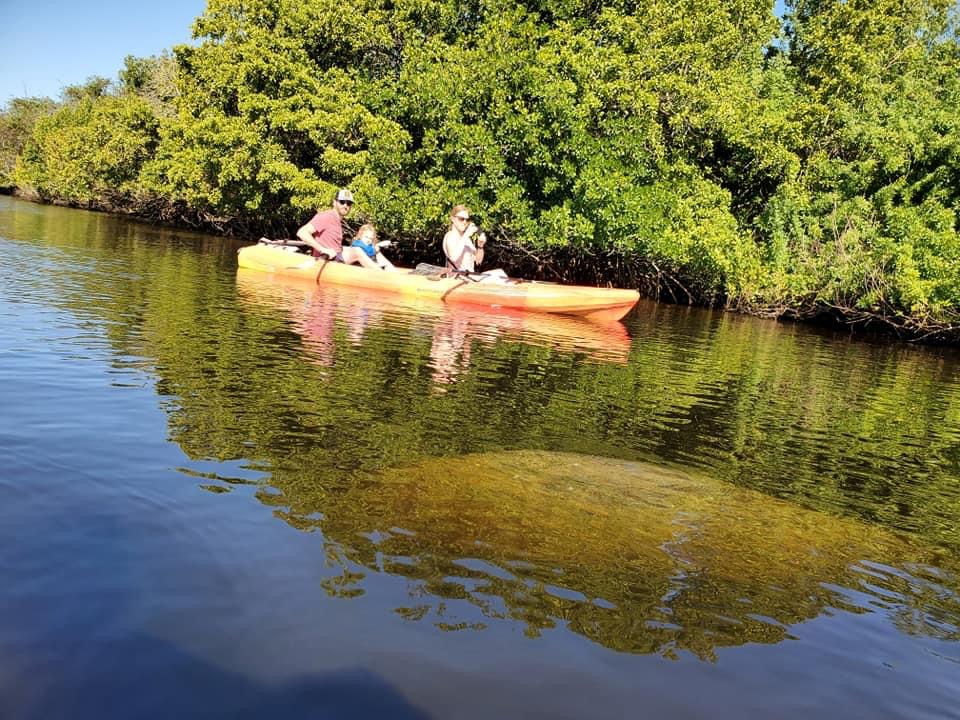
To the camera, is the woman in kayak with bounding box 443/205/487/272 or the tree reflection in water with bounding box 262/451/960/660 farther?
the woman in kayak with bounding box 443/205/487/272

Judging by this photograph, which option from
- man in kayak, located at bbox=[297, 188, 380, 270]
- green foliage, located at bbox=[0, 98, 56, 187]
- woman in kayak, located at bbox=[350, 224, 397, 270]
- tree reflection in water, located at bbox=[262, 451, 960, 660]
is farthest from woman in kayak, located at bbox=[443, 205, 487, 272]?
green foliage, located at bbox=[0, 98, 56, 187]

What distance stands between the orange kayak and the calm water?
5.88 metres

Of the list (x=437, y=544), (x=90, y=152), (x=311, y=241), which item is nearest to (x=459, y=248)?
(x=311, y=241)

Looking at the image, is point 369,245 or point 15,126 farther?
point 15,126

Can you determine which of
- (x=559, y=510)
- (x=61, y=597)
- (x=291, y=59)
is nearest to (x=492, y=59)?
(x=291, y=59)

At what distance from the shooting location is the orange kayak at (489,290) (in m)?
14.1

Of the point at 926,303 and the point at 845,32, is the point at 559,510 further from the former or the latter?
the point at 845,32

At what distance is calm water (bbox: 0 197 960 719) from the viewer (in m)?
2.60

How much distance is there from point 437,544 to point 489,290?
1103 centimetres

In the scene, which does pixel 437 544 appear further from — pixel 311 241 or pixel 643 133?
pixel 643 133

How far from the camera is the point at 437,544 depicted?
3.66m

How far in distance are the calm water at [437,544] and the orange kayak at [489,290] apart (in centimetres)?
588

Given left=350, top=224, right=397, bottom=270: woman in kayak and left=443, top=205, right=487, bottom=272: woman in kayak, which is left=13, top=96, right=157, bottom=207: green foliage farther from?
left=443, top=205, right=487, bottom=272: woman in kayak

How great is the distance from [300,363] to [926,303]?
1606cm
